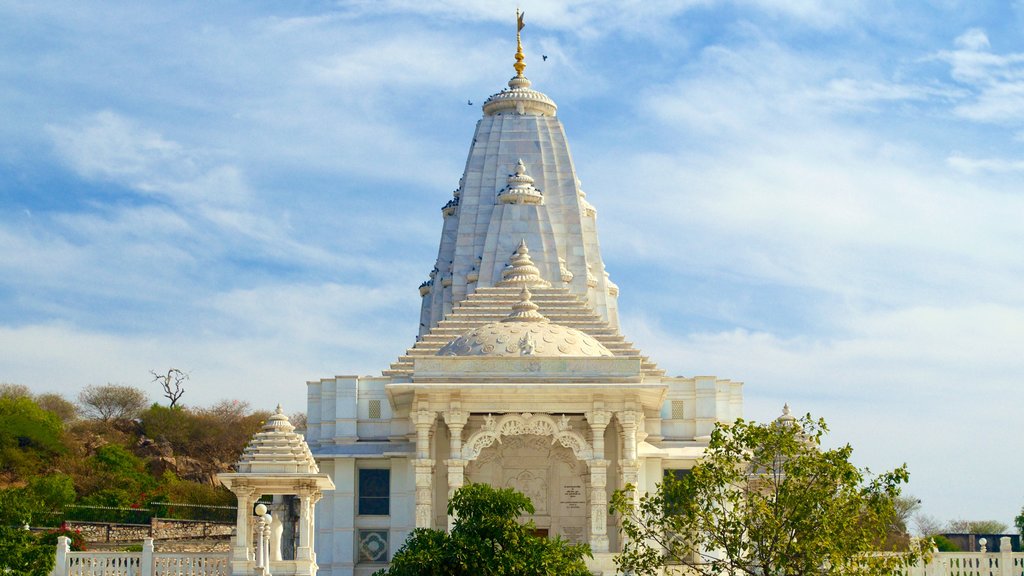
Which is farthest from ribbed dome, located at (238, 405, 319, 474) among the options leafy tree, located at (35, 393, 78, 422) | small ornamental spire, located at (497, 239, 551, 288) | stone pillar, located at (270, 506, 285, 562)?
leafy tree, located at (35, 393, 78, 422)

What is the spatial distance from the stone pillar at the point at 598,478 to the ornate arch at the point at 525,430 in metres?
0.22

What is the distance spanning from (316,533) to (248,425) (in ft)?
130

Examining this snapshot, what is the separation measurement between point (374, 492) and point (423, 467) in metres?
4.66

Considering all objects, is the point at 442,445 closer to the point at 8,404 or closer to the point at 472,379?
the point at 472,379

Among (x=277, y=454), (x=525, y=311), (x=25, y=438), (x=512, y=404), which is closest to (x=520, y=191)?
(x=525, y=311)

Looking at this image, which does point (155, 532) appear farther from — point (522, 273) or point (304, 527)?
point (304, 527)

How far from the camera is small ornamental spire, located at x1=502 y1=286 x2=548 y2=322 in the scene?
4509 cm

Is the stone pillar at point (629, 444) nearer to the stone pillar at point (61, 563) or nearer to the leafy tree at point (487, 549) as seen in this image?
the leafy tree at point (487, 549)

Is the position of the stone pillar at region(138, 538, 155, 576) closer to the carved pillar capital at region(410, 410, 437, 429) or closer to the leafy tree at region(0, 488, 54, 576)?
the leafy tree at region(0, 488, 54, 576)

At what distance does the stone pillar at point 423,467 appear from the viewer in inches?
1606

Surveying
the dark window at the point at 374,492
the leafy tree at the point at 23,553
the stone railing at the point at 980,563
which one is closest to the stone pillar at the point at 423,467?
the dark window at the point at 374,492

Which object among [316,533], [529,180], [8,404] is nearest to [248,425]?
[8,404]

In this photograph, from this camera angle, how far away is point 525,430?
1610 inches

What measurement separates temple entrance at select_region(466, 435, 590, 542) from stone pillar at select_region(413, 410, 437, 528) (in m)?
2.78
